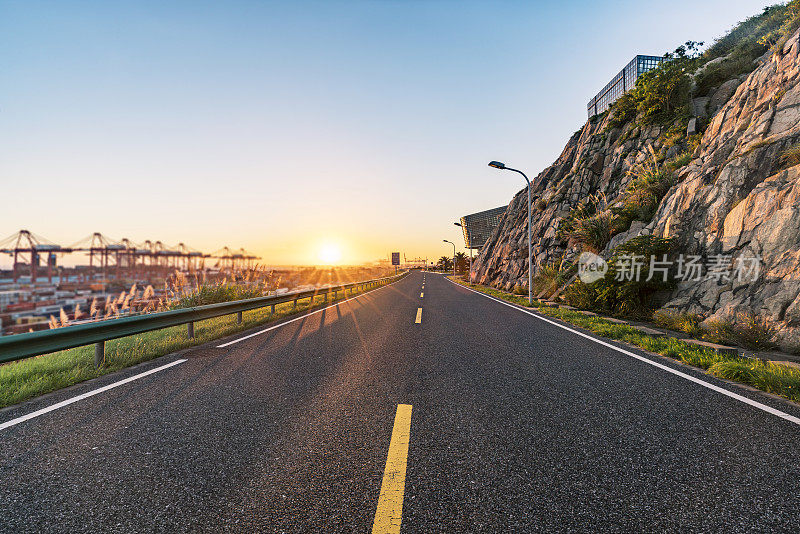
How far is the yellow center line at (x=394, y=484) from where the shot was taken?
6.49 ft

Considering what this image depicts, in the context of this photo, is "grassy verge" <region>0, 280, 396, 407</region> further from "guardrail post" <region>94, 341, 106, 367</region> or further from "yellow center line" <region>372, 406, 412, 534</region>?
"yellow center line" <region>372, 406, 412, 534</region>

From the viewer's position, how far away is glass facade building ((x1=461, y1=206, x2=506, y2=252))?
86.2 metres

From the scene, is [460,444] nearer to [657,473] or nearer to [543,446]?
[543,446]

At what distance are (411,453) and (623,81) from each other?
117 feet

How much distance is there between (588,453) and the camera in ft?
9.24

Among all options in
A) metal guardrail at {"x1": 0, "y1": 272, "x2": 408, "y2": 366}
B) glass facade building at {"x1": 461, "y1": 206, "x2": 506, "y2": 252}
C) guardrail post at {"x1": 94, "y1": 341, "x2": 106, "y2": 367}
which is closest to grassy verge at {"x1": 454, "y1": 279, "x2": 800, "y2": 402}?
metal guardrail at {"x1": 0, "y1": 272, "x2": 408, "y2": 366}

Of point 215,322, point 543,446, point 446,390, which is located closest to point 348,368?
point 446,390

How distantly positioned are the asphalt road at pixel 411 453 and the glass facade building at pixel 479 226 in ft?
276

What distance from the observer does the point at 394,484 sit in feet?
7.79

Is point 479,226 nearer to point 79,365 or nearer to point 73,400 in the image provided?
point 79,365

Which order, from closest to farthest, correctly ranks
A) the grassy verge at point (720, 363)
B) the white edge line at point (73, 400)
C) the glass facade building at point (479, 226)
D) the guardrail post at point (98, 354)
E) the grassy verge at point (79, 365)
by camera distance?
the white edge line at point (73, 400) → the grassy verge at point (720, 363) → the grassy verge at point (79, 365) → the guardrail post at point (98, 354) → the glass facade building at point (479, 226)

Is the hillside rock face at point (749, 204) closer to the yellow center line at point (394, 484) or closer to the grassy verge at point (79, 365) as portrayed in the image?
the yellow center line at point (394, 484)

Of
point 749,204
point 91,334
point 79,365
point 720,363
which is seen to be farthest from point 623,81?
point 79,365

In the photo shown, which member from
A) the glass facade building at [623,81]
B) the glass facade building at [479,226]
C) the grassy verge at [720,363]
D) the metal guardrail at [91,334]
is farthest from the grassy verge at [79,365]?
the glass facade building at [479,226]
